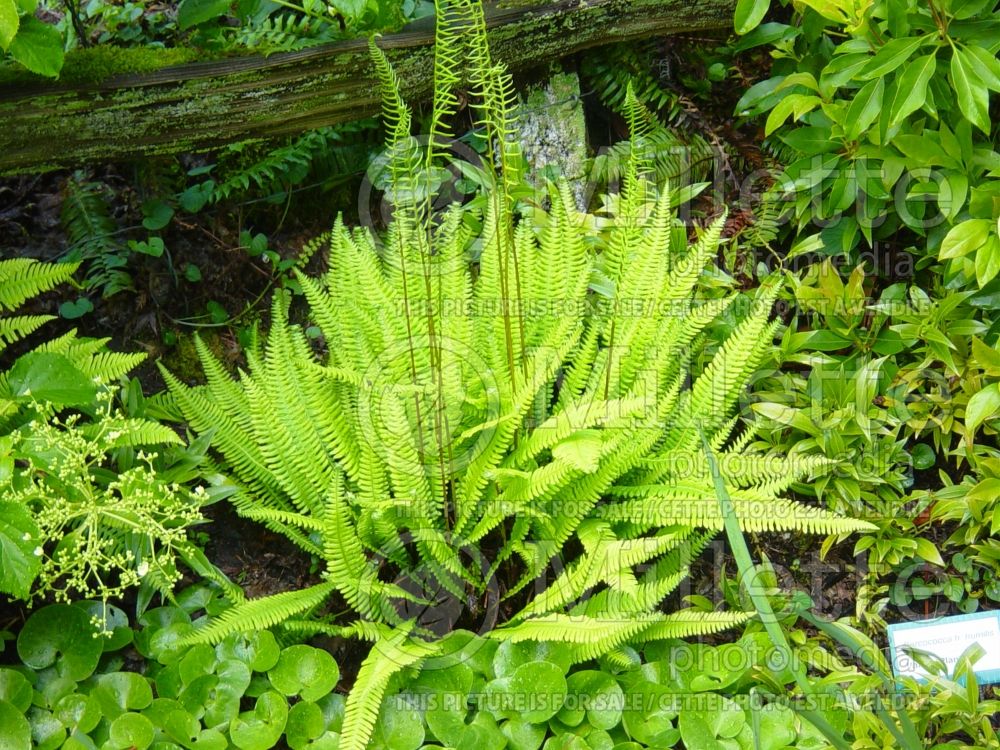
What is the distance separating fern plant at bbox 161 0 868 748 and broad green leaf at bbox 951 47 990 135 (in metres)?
0.68

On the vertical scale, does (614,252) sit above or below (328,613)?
above

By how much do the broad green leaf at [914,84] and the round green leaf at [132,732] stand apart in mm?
2289

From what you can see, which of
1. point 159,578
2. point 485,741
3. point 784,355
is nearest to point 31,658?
point 159,578

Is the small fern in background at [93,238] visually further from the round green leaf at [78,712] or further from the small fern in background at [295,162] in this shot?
the round green leaf at [78,712]

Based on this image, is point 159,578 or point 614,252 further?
point 614,252

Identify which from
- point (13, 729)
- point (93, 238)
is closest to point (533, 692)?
point (13, 729)

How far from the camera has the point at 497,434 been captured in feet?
7.97

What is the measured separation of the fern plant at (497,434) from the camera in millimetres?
2297

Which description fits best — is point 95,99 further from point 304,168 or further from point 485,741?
point 485,741

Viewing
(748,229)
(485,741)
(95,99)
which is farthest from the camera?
(748,229)

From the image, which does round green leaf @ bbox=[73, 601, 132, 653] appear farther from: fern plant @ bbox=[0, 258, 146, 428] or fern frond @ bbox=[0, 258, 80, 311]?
fern frond @ bbox=[0, 258, 80, 311]

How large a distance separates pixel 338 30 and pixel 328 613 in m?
1.76

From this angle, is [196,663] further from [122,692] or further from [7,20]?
[7,20]

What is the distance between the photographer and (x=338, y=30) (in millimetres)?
2979
